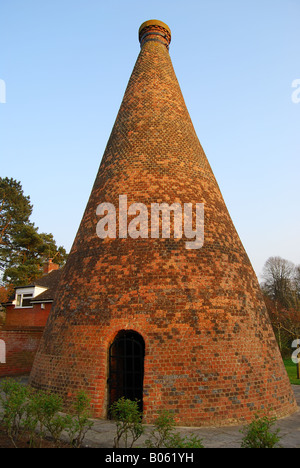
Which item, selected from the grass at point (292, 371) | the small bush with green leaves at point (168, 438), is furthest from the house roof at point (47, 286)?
the small bush with green leaves at point (168, 438)

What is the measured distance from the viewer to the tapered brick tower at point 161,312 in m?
6.76

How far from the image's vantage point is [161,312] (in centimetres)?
713

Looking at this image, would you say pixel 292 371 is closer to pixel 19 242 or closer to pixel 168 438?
pixel 168 438

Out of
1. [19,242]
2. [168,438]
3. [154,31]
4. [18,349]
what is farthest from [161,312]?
[19,242]

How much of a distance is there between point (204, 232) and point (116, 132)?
476 cm

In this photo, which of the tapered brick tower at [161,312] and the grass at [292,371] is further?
the grass at [292,371]

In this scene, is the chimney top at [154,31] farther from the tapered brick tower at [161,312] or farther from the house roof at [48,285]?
the house roof at [48,285]

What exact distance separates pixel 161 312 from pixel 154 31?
1100 centimetres

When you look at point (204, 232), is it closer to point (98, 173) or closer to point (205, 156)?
point (205, 156)

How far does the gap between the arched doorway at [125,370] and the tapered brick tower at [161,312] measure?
27mm

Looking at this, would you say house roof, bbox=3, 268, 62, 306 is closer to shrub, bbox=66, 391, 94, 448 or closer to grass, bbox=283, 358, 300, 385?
grass, bbox=283, 358, 300, 385

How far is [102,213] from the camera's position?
29.4 ft

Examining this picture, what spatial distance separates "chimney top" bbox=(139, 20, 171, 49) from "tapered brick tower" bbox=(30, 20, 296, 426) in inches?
188

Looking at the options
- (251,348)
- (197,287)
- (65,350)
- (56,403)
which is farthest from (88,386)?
(251,348)
